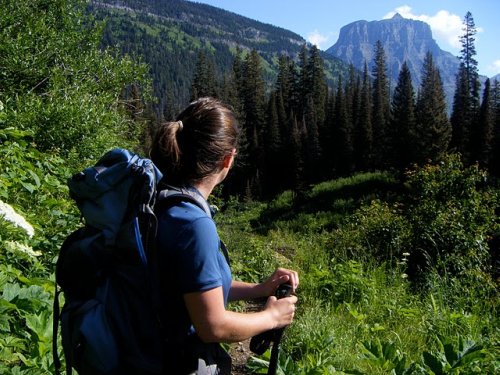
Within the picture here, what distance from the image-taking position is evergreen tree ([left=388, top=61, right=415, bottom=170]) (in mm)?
43981

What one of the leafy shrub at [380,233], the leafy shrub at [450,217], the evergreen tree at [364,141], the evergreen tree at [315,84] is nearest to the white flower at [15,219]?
the leafy shrub at [380,233]

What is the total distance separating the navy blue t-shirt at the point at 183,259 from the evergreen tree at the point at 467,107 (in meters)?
47.1

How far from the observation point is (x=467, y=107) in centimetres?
5262

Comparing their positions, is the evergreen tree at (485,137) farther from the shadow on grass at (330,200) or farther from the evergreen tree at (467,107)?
the shadow on grass at (330,200)

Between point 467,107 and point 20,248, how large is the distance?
56190mm

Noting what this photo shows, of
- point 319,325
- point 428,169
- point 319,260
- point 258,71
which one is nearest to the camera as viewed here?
point 319,325

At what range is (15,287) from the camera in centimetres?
305

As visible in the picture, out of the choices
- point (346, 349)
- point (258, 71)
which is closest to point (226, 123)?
point (346, 349)

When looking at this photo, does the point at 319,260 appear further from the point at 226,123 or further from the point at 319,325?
the point at 226,123

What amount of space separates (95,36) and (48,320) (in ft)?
36.8

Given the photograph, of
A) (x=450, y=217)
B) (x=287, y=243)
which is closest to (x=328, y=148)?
(x=450, y=217)

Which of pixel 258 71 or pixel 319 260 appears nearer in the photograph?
pixel 319 260

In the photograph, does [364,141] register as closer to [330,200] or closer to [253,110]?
[253,110]

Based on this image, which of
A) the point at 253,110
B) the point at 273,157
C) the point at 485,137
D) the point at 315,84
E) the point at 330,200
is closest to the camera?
the point at 330,200
